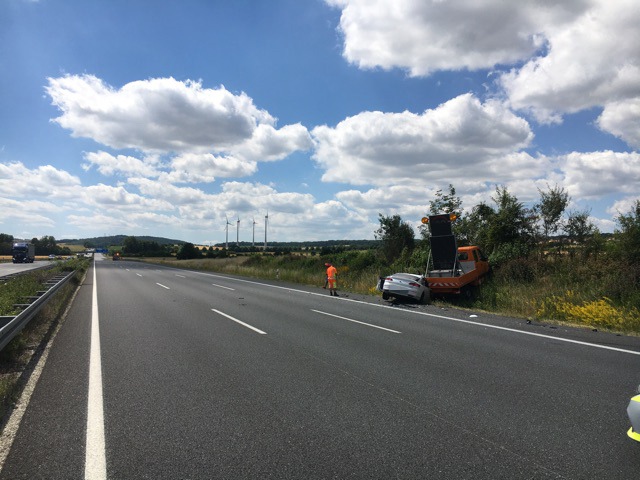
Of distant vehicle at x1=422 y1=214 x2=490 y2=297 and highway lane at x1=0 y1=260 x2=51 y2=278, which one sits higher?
distant vehicle at x1=422 y1=214 x2=490 y2=297

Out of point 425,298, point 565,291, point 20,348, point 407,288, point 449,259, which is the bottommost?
point 20,348

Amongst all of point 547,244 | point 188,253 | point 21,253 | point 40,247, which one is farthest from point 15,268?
point 40,247

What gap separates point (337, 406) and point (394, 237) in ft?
87.5

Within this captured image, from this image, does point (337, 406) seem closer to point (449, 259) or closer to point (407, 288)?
point (407, 288)

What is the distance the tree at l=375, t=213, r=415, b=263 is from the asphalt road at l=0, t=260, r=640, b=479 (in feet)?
69.8

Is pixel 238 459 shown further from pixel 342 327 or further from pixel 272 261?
pixel 272 261

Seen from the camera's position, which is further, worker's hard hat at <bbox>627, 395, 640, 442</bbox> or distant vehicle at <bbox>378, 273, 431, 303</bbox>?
distant vehicle at <bbox>378, 273, 431, 303</bbox>

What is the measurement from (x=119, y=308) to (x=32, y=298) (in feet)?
10.4

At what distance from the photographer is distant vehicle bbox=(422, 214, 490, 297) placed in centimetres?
1636

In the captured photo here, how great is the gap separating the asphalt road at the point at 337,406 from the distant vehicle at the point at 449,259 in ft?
23.4

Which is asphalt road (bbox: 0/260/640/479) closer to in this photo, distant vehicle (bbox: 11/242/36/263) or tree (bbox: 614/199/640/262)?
tree (bbox: 614/199/640/262)

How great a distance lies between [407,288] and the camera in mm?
15078

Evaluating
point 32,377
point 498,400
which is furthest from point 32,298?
point 498,400

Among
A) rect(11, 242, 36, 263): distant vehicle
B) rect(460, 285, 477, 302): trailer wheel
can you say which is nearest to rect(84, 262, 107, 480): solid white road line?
rect(460, 285, 477, 302): trailer wheel
